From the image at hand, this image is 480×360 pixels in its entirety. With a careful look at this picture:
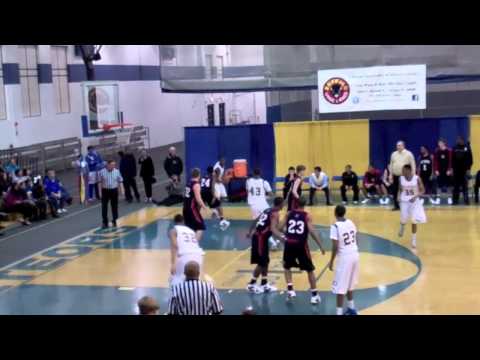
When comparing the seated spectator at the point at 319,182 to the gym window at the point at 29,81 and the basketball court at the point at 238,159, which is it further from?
the gym window at the point at 29,81

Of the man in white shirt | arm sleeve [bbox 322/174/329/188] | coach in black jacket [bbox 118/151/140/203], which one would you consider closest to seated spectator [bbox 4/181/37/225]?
coach in black jacket [bbox 118/151/140/203]

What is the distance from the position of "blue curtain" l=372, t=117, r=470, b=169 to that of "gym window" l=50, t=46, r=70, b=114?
15432 millimetres

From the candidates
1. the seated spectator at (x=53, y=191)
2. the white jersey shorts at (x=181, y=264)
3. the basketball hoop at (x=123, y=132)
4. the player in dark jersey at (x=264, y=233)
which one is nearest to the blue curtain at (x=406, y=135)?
the seated spectator at (x=53, y=191)

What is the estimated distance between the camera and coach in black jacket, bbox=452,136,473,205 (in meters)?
21.0

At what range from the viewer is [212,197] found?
63.7 feet

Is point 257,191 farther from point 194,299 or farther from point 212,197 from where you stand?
point 194,299

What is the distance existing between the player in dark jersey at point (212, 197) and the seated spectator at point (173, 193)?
3.38 m

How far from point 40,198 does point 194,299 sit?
46.3 ft

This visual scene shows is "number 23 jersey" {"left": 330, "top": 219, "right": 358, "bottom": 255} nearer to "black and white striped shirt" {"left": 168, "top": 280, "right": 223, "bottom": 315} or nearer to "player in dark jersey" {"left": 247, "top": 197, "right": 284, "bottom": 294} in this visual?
"player in dark jersey" {"left": 247, "top": 197, "right": 284, "bottom": 294}

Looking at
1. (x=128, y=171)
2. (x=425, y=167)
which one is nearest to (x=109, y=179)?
(x=128, y=171)
